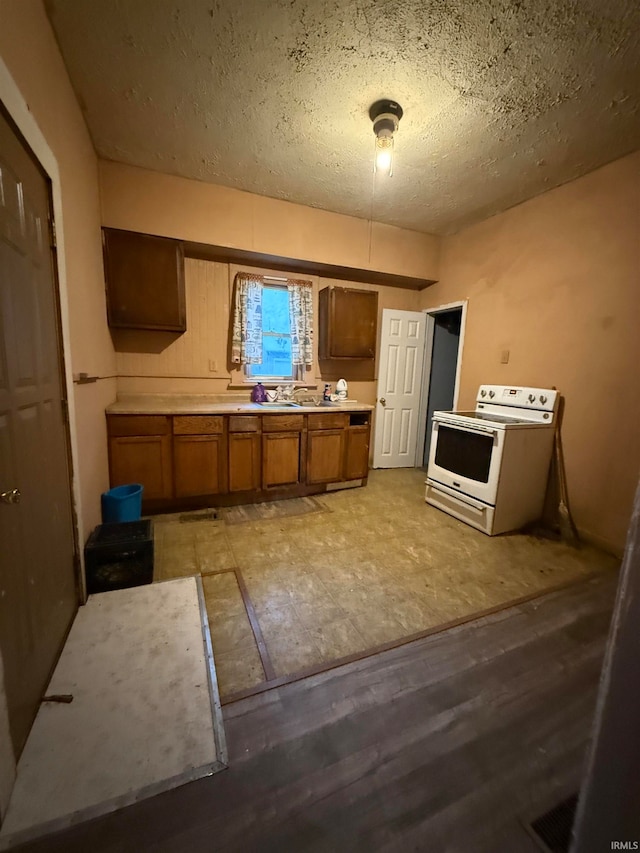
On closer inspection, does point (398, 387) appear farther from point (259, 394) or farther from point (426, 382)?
point (259, 394)

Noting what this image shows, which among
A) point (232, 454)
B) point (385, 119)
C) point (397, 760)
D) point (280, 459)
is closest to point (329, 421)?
point (280, 459)

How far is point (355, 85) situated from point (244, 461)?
105 inches

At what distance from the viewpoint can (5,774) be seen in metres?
0.96

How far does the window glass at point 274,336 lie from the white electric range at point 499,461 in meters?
1.75

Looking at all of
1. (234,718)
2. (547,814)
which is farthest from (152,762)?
(547,814)

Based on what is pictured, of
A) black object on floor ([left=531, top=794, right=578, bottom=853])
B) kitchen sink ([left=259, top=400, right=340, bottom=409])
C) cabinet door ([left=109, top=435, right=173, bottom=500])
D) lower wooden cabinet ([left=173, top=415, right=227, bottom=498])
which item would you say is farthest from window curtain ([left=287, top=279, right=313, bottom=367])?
black object on floor ([left=531, top=794, right=578, bottom=853])

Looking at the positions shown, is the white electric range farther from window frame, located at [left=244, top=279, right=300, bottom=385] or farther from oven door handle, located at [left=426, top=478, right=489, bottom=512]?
window frame, located at [left=244, top=279, right=300, bottom=385]

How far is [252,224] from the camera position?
313cm

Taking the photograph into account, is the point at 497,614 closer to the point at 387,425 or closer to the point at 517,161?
the point at 387,425

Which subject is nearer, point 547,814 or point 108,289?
point 547,814

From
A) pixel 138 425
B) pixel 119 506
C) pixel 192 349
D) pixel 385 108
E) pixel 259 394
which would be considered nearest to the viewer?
pixel 385 108

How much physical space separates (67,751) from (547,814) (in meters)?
1.48

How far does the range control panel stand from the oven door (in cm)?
61

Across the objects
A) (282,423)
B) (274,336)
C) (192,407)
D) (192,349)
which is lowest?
(282,423)
